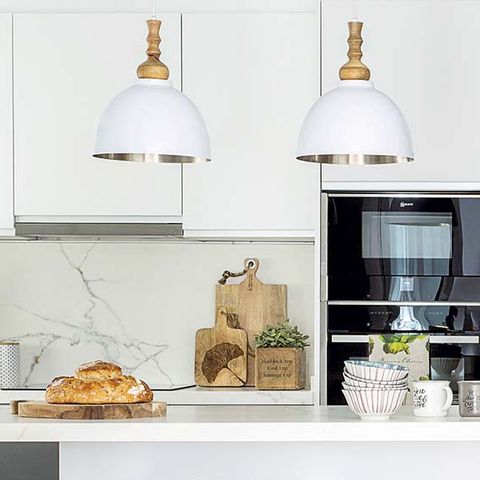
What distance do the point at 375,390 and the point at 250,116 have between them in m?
1.78

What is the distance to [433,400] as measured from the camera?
2.50m

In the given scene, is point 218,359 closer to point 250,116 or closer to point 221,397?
point 221,397

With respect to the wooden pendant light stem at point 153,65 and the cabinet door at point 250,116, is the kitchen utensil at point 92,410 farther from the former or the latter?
the cabinet door at point 250,116

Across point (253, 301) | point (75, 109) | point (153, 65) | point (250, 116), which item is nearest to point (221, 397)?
point (253, 301)

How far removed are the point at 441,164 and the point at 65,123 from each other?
1429mm

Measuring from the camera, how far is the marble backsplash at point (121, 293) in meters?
4.35

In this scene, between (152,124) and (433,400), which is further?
(433,400)

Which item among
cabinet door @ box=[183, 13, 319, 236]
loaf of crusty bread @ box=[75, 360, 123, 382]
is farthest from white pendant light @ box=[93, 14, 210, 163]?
cabinet door @ box=[183, 13, 319, 236]

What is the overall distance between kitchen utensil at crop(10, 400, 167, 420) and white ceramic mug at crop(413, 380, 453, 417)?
62 cm

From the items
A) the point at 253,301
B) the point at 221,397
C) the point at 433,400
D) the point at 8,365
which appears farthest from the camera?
the point at 253,301

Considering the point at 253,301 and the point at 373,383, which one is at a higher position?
the point at 253,301

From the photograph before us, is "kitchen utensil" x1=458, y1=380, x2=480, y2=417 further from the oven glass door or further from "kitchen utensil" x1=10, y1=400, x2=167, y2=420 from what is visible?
the oven glass door

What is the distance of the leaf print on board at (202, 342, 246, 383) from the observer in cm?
412

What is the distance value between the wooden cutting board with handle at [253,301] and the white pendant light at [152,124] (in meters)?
1.95
